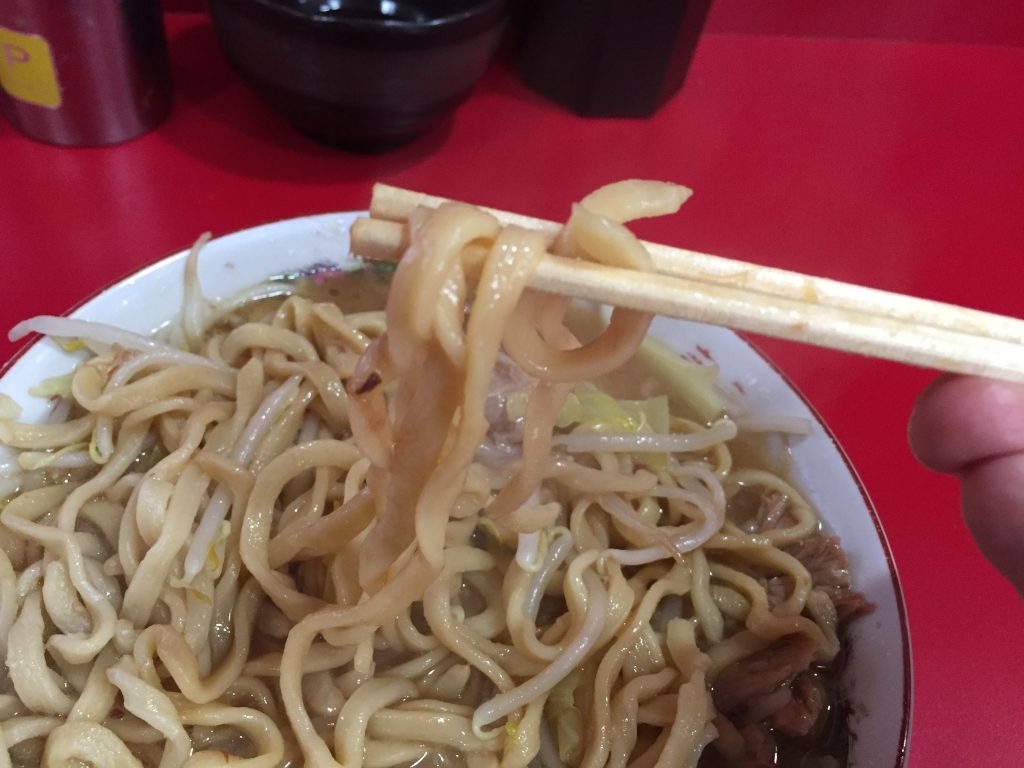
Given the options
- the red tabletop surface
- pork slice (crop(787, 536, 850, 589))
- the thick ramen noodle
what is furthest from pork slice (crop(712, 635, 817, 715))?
the red tabletop surface

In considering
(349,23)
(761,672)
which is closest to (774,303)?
(761,672)

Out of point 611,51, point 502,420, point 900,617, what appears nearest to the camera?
point 900,617

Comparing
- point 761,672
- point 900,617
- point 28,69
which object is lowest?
point 761,672

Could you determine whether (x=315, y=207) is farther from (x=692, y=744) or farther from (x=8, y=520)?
(x=692, y=744)

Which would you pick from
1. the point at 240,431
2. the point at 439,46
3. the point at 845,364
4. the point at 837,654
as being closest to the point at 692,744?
the point at 837,654

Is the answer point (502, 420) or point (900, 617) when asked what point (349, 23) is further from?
point (900, 617)
